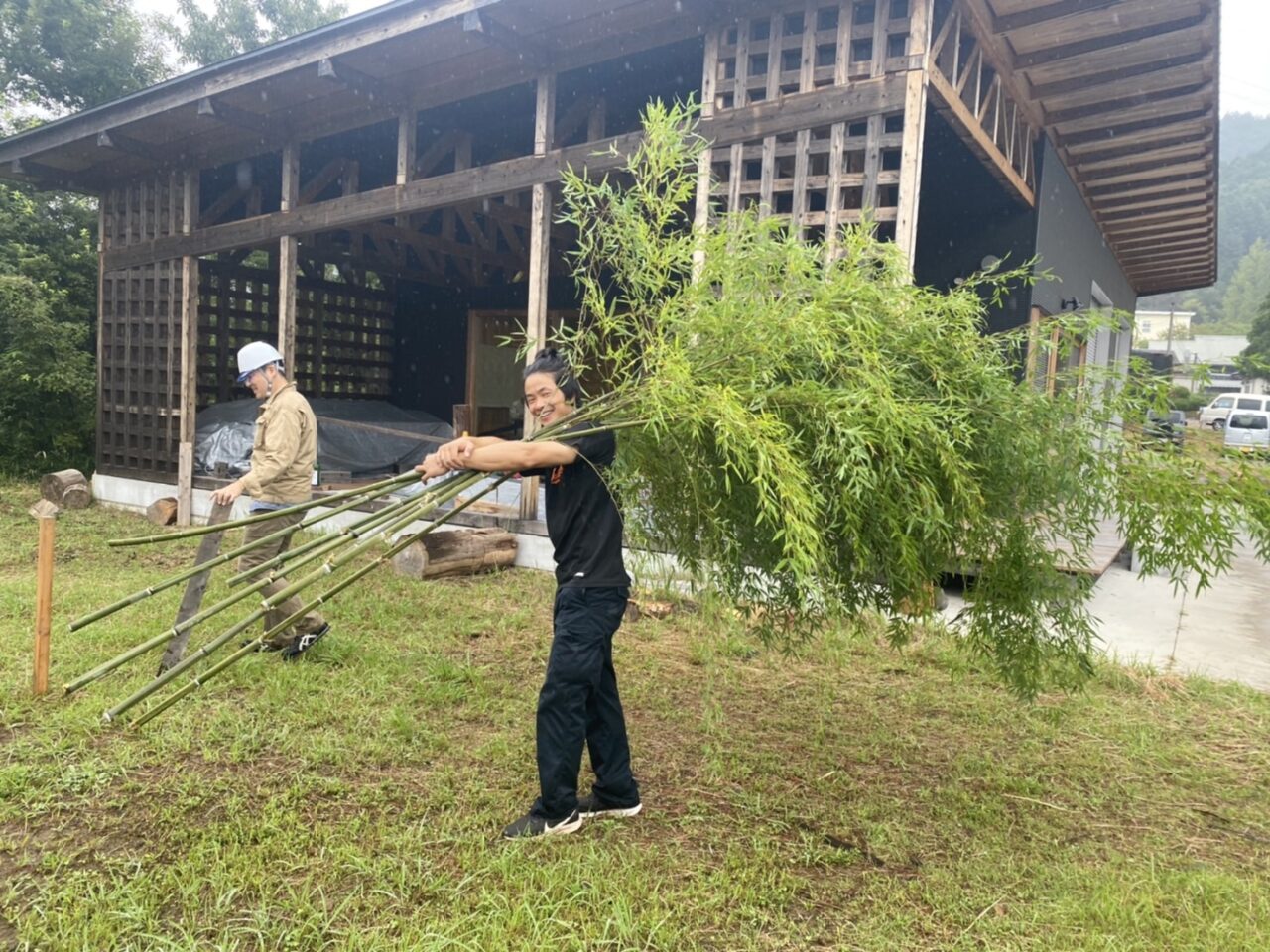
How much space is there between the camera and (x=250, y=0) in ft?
63.7

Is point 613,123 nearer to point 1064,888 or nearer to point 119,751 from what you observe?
point 119,751

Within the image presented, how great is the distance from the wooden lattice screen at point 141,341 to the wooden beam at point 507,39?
489 cm

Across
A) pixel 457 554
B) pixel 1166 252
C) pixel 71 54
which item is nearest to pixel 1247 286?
pixel 1166 252

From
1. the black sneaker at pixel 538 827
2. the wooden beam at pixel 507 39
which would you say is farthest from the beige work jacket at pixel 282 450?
the wooden beam at pixel 507 39

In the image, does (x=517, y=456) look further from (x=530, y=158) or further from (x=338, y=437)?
(x=338, y=437)

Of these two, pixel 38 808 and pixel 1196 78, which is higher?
pixel 1196 78

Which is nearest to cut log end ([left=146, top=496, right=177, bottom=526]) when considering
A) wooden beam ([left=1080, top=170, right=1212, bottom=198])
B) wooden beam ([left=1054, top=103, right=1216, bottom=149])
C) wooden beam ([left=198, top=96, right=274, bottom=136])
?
wooden beam ([left=198, top=96, right=274, bottom=136])

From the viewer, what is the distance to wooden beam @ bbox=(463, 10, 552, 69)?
19.1 feet

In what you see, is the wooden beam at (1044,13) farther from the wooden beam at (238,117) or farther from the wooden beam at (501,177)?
the wooden beam at (238,117)

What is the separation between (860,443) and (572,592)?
109 cm

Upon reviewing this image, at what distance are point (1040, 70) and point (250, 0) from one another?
61.9ft

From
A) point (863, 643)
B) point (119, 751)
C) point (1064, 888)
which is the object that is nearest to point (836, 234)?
point (863, 643)

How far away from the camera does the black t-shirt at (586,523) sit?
2.86 m

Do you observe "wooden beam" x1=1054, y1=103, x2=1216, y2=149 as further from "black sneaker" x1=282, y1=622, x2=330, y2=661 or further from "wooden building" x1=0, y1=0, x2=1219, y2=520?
"black sneaker" x1=282, y1=622, x2=330, y2=661
